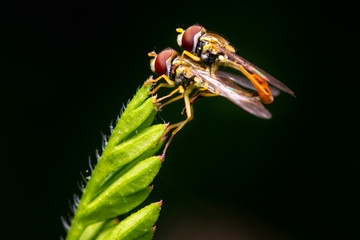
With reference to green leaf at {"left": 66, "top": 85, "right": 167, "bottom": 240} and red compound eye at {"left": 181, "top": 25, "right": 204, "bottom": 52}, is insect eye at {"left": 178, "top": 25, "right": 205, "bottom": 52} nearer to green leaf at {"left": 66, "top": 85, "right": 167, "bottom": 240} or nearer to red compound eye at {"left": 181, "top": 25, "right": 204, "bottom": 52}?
red compound eye at {"left": 181, "top": 25, "right": 204, "bottom": 52}

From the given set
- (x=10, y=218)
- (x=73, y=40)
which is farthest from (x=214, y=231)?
(x=73, y=40)

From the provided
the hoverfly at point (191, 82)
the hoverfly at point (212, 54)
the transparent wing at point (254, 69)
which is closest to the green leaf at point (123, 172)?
the hoverfly at point (191, 82)

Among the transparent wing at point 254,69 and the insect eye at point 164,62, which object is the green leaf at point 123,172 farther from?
the transparent wing at point 254,69

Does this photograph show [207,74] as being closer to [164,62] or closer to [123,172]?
[164,62]

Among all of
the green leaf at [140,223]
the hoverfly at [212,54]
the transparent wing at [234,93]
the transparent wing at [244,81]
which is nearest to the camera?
the green leaf at [140,223]

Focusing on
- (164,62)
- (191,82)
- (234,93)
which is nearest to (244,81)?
(234,93)

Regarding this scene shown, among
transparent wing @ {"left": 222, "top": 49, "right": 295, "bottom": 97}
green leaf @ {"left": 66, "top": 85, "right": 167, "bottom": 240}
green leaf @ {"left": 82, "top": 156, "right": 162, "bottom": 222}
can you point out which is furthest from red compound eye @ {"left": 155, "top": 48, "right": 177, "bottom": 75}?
green leaf @ {"left": 82, "top": 156, "right": 162, "bottom": 222}
